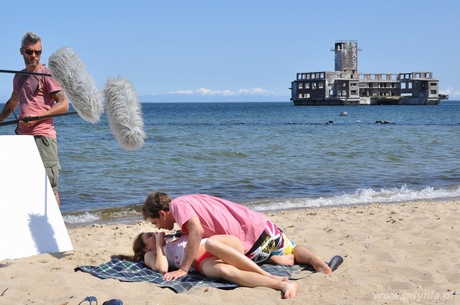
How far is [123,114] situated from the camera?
4766 mm

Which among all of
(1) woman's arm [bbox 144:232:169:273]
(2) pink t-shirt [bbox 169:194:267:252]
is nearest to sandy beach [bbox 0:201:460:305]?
(1) woman's arm [bbox 144:232:169:273]

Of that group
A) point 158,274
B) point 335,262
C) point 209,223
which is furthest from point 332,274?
point 158,274

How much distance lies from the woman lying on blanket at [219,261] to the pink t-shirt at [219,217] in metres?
0.10

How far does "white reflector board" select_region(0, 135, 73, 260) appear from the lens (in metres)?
4.94

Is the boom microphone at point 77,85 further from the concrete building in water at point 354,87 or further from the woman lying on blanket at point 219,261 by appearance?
the concrete building in water at point 354,87

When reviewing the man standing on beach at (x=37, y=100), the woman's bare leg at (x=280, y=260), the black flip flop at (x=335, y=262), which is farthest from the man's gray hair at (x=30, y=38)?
the black flip flop at (x=335, y=262)

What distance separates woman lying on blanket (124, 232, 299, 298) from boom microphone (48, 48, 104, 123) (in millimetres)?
1104

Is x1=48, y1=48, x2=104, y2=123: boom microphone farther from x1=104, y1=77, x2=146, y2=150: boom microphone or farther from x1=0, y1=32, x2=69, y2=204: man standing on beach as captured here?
x1=0, y1=32, x2=69, y2=204: man standing on beach

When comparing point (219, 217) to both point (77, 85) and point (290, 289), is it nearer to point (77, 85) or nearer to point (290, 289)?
point (290, 289)

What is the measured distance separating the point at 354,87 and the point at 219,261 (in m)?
94.0

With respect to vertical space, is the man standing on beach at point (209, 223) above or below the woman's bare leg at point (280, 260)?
above

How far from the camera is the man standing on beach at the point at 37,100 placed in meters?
5.14

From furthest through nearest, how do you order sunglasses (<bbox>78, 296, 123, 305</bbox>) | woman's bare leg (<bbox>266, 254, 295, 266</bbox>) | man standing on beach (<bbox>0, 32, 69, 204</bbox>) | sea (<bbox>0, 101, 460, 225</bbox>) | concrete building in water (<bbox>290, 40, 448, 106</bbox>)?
concrete building in water (<bbox>290, 40, 448, 106</bbox>)
sea (<bbox>0, 101, 460, 225</bbox>)
man standing on beach (<bbox>0, 32, 69, 204</bbox>)
woman's bare leg (<bbox>266, 254, 295, 266</bbox>)
sunglasses (<bbox>78, 296, 123, 305</bbox>)

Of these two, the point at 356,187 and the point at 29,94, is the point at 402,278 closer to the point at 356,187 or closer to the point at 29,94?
the point at 29,94
